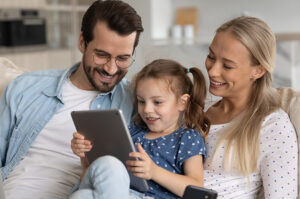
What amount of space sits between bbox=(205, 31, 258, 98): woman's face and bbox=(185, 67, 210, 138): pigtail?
0.08 metres

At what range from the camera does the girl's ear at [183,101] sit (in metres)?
1.52

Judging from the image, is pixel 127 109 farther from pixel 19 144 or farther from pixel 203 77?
pixel 19 144

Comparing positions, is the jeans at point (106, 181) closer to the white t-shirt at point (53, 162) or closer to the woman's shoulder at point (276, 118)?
the white t-shirt at point (53, 162)

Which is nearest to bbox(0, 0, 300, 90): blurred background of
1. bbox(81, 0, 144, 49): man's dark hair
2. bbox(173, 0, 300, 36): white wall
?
bbox(173, 0, 300, 36): white wall

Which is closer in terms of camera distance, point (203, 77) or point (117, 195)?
point (117, 195)

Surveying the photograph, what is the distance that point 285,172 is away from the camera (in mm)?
1374

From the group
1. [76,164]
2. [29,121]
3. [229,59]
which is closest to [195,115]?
[229,59]

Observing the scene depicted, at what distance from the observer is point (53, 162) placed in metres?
1.60

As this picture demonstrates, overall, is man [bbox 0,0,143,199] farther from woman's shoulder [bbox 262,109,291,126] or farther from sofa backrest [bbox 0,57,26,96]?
woman's shoulder [bbox 262,109,291,126]

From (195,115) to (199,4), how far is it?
10.8ft

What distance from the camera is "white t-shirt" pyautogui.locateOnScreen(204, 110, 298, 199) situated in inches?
54.1

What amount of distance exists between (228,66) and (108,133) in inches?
17.4

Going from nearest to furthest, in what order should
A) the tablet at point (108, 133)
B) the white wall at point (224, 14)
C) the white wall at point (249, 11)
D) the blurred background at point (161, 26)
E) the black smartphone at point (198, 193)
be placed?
the black smartphone at point (198, 193) < the tablet at point (108, 133) < the blurred background at point (161, 26) < the white wall at point (224, 14) < the white wall at point (249, 11)

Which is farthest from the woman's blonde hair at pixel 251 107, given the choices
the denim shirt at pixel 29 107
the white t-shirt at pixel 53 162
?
the white t-shirt at pixel 53 162
